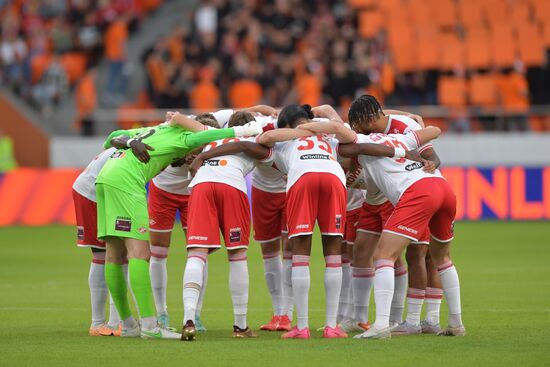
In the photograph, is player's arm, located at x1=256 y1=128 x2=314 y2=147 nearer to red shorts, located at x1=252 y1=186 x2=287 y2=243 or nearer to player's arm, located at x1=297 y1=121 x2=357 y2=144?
player's arm, located at x1=297 y1=121 x2=357 y2=144

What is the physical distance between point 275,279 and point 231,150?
174cm

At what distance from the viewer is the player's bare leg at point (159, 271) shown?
12.0m

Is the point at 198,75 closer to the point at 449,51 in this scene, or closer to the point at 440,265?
the point at 449,51

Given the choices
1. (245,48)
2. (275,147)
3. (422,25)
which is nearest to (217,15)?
(245,48)

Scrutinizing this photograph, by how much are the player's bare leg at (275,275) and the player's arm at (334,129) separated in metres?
1.67

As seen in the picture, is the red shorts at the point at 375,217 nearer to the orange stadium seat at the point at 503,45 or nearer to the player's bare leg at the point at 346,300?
the player's bare leg at the point at 346,300

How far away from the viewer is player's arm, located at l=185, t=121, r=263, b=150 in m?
11.0

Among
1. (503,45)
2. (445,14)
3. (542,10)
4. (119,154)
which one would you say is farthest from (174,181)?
(542,10)

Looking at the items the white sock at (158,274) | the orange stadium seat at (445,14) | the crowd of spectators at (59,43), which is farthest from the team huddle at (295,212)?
the orange stadium seat at (445,14)

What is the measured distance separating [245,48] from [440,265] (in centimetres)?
2011

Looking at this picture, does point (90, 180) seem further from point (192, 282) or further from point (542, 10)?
point (542, 10)

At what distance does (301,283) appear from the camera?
1077 centimetres

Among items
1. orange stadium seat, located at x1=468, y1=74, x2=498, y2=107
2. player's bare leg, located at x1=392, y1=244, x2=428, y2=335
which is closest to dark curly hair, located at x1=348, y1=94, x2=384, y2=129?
player's bare leg, located at x1=392, y1=244, x2=428, y2=335

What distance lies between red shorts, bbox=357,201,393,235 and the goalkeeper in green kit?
1492mm
